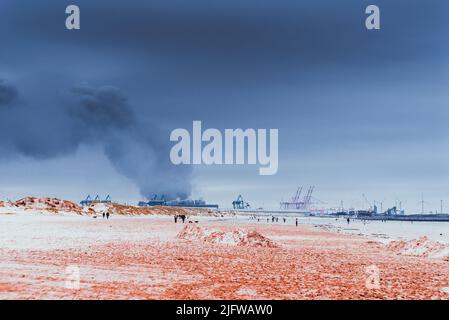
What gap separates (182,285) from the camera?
1546 centimetres

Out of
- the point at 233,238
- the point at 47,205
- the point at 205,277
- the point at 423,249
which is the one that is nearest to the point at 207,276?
the point at 205,277

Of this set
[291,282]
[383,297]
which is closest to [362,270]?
[291,282]

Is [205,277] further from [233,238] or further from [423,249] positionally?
[423,249]

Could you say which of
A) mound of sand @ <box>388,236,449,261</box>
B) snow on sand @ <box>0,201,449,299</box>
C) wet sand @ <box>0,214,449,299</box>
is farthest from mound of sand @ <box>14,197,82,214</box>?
mound of sand @ <box>388,236,449,261</box>

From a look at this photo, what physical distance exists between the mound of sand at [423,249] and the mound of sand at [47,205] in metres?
86.5

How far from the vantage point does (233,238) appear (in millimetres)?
36250

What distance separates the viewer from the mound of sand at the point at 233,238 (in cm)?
3491

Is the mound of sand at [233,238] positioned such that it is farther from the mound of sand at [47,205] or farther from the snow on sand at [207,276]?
the mound of sand at [47,205]

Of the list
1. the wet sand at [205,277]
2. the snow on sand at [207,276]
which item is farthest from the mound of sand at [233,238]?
the wet sand at [205,277]

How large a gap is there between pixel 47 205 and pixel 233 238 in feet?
277

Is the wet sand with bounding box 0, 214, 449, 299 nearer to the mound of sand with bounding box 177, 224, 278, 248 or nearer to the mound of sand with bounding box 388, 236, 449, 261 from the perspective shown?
the mound of sand with bounding box 388, 236, 449, 261

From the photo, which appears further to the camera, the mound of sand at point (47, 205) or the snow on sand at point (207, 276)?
the mound of sand at point (47, 205)
